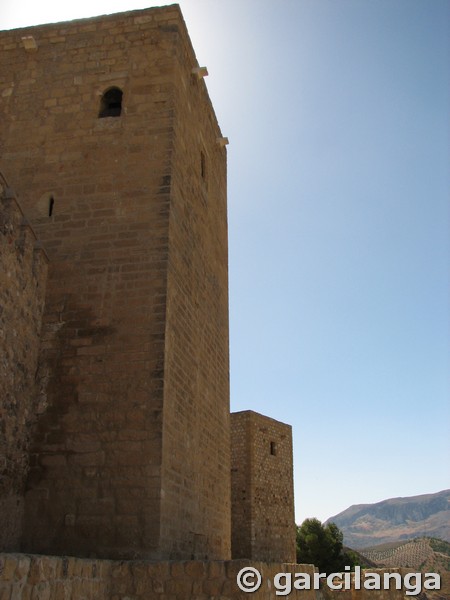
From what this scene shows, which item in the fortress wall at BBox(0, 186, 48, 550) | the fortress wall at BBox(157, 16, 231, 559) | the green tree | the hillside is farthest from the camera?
the hillside

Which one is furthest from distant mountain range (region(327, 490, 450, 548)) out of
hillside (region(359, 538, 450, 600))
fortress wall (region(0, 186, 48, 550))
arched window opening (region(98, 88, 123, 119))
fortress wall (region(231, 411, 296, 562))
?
fortress wall (region(0, 186, 48, 550))

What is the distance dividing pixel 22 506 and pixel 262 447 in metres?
13.2

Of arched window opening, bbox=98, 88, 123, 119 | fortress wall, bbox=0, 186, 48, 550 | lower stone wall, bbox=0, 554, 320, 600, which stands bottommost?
lower stone wall, bbox=0, 554, 320, 600

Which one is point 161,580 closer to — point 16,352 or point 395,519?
point 16,352

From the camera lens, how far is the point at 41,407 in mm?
6195

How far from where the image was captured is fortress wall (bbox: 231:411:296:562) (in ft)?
55.8

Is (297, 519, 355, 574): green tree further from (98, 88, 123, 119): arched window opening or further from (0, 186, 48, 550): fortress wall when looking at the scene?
(98, 88, 123, 119): arched window opening

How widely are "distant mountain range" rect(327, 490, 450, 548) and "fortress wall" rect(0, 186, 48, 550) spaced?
12162 centimetres

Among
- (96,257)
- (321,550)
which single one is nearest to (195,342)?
(96,257)

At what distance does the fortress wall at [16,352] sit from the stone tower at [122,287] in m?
0.13

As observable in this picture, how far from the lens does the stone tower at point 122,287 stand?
575 cm

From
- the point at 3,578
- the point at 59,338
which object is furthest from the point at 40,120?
the point at 3,578

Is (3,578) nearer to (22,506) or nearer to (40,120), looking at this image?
(22,506)

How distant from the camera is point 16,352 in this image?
5945 millimetres
